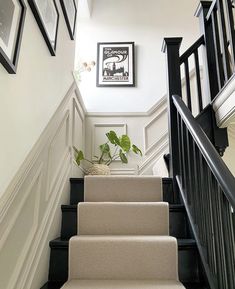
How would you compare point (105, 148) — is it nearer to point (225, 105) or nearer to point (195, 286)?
point (225, 105)

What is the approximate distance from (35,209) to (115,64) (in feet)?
9.98

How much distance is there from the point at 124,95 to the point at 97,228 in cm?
240

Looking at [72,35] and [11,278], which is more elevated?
[72,35]

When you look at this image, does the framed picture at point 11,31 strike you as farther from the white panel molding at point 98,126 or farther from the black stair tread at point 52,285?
the white panel molding at point 98,126

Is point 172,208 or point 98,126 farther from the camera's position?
point 98,126

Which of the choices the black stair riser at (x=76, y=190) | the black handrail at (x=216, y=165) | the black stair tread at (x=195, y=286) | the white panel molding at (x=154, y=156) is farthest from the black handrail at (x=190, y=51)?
the black stair tread at (x=195, y=286)

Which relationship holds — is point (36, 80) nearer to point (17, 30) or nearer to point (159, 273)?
point (17, 30)

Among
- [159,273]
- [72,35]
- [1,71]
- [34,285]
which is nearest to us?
[1,71]

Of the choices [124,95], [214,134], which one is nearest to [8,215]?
[214,134]

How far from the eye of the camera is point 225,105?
6.87 ft

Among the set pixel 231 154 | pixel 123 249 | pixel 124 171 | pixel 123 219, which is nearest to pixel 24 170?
pixel 123 249

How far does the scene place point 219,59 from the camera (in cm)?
237

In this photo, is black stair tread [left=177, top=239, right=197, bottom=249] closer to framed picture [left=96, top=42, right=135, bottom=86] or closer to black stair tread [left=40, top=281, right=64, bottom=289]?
black stair tread [left=40, top=281, right=64, bottom=289]

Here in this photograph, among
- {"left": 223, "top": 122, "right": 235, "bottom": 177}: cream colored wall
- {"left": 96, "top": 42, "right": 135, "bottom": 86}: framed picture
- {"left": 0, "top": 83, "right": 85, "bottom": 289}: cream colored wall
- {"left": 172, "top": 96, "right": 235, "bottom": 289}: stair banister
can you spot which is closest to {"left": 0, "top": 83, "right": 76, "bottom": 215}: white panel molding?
{"left": 0, "top": 83, "right": 85, "bottom": 289}: cream colored wall
